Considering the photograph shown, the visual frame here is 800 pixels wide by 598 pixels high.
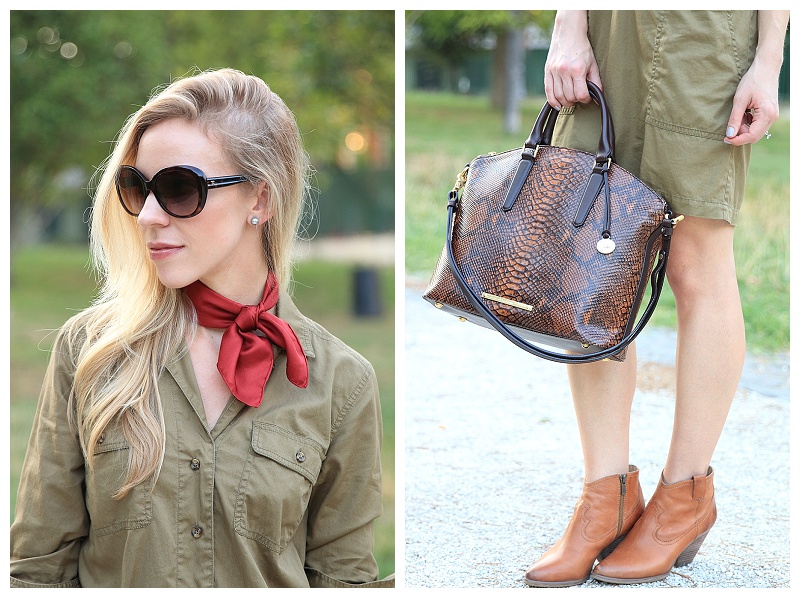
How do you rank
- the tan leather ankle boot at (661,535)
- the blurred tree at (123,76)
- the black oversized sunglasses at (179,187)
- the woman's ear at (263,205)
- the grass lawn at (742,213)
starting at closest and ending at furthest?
the black oversized sunglasses at (179,187)
the woman's ear at (263,205)
the tan leather ankle boot at (661,535)
the grass lawn at (742,213)
the blurred tree at (123,76)

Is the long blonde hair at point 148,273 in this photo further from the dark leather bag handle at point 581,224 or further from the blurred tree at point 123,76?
the blurred tree at point 123,76

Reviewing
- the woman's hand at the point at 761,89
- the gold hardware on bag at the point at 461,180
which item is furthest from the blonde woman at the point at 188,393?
the woman's hand at the point at 761,89

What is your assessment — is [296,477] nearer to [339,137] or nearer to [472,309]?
[472,309]

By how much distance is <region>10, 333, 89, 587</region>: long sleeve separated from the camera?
2.14m

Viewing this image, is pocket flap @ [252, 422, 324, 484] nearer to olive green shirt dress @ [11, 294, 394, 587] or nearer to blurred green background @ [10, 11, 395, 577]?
olive green shirt dress @ [11, 294, 394, 587]

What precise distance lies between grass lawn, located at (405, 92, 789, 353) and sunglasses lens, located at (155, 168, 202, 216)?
15.0 ft

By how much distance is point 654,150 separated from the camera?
97.0 inches

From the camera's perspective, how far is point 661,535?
2.67 metres

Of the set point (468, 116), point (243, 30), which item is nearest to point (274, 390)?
point (243, 30)

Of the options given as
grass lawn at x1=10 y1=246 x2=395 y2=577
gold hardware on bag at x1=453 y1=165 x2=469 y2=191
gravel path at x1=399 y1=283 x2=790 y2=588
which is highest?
gold hardware on bag at x1=453 y1=165 x2=469 y2=191

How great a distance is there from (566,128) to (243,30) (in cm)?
1642

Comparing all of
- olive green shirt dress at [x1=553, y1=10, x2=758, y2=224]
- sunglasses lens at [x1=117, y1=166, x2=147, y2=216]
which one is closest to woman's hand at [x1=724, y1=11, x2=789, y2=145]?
olive green shirt dress at [x1=553, y1=10, x2=758, y2=224]

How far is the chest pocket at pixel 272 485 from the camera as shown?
216cm

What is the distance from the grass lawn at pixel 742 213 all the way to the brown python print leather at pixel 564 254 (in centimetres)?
374
